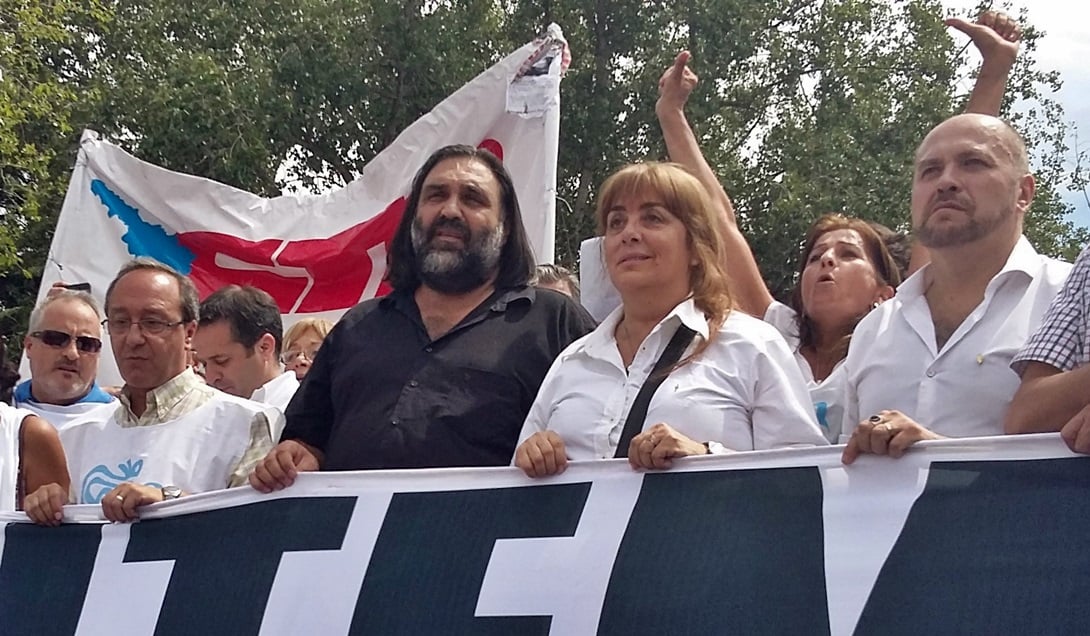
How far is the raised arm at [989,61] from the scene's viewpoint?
10.8 ft

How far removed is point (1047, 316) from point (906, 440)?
0.42 meters

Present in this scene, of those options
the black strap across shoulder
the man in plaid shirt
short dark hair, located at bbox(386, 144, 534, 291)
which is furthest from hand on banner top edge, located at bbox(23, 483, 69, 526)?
the man in plaid shirt

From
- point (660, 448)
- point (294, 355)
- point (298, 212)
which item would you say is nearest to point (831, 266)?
point (660, 448)

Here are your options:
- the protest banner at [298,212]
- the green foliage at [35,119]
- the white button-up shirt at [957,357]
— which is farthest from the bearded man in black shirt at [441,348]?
the green foliage at [35,119]

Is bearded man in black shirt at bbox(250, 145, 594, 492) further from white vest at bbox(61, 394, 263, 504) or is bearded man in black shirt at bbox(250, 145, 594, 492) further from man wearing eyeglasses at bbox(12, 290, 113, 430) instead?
man wearing eyeglasses at bbox(12, 290, 113, 430)

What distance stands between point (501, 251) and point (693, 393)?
903 millimetres

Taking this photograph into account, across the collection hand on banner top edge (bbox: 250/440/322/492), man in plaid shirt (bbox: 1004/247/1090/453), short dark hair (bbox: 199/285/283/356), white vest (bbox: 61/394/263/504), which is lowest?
white vest (bbox: 61/394/263/504)

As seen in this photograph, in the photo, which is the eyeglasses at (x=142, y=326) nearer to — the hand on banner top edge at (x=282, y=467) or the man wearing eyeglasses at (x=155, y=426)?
the man wearing eyeglasses at (x=155, y=426)

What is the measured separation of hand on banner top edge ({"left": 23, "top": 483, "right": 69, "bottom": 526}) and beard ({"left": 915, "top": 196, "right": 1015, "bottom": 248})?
2.19 meters

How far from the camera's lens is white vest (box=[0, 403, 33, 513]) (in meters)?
3.37

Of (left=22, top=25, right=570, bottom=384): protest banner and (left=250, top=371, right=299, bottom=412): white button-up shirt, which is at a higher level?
(left=22, top=25, right=570, bottom=384): protest banner

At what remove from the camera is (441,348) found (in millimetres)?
3043

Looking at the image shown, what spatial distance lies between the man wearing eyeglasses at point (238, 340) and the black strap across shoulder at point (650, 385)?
220cm

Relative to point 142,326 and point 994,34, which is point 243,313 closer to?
point 142,326
